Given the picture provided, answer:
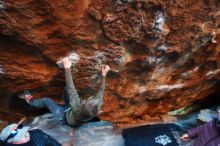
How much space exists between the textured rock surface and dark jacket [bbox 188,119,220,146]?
123cm

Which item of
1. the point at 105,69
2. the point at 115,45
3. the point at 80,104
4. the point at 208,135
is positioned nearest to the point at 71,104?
the point at 80,104

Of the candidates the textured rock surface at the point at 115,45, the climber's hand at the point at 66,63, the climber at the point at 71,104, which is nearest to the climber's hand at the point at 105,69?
the climber at the point at 71,104

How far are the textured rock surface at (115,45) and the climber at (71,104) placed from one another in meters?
0.19

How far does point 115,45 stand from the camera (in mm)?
4199

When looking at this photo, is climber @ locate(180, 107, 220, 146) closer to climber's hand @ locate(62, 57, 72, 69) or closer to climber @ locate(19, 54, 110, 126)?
climber @ locate(19, 54, 110, 126)

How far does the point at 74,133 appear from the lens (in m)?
4.33

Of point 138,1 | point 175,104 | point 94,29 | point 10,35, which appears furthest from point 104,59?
point 175,104

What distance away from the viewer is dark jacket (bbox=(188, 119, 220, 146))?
12.2 ft

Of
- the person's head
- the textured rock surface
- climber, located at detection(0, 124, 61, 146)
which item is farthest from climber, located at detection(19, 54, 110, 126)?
the person's head

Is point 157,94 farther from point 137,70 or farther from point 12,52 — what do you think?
point 12,52

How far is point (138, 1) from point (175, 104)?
2.71 metres

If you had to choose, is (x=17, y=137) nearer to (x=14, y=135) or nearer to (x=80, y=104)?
(x=14, y=135)

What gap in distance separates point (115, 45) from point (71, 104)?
0.94m

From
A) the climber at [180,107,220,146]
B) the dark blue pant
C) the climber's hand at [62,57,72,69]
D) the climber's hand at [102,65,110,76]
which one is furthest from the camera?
the dark blue pant
